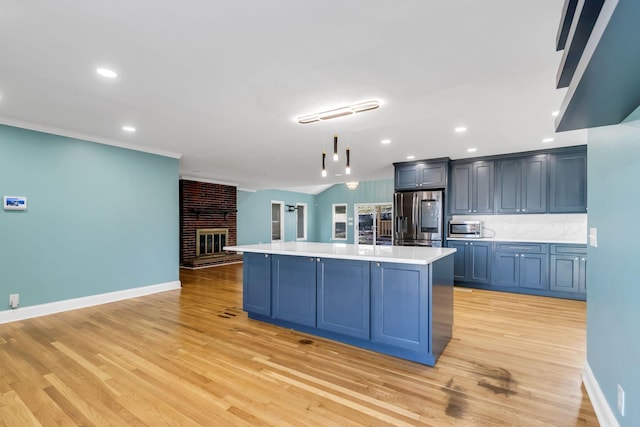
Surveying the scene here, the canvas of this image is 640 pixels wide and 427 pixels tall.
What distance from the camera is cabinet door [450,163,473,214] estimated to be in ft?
18.4

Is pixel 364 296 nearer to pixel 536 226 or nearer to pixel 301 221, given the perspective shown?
pixel 536 226

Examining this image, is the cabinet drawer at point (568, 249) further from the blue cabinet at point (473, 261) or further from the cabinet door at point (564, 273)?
Answer: the blue cabinet at point (473, 261)

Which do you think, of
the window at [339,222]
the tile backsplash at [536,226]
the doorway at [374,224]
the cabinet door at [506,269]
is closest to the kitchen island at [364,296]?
the cabinet door at [506,269]

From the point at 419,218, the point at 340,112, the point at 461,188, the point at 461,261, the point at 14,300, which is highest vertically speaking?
the point at 340,112

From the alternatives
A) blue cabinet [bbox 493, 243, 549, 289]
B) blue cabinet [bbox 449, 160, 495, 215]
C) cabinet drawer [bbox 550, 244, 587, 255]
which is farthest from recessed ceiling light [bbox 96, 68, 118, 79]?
cabinet drawer [bbox 550, 244, 587, 255]

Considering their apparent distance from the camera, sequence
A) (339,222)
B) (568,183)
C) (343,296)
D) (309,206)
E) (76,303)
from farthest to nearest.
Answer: (309,206) → (339,222) → (568,183) → (76,303) → (343,296)

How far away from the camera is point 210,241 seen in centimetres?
859

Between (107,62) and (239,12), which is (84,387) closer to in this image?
(107,62)

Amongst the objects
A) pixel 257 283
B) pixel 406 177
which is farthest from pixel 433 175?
pixel 257 283

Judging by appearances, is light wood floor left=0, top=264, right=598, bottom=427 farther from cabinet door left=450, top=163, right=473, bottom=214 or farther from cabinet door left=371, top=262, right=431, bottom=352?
cabinet door left=450, top=163, right=473, bottom=214

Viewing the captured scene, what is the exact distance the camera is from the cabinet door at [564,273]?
4641 mm

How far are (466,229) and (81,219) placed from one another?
6178 millimetres

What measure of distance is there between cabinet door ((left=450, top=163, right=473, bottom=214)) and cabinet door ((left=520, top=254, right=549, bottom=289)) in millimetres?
1204

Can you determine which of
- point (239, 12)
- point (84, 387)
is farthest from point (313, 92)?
point (84, 387)
